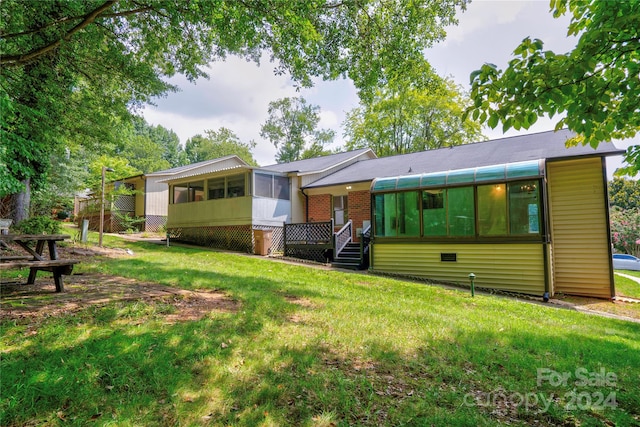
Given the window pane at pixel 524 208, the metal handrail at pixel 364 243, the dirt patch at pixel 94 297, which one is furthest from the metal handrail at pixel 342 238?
the dirt patch at pixel 94 297

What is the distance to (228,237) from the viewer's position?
1572cm

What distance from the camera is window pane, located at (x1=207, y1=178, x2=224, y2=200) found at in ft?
54.2

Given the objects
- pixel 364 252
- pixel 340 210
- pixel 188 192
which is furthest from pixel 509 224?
pixel 188 192

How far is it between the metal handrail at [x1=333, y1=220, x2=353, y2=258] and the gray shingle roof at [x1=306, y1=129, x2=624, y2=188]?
7.37ft

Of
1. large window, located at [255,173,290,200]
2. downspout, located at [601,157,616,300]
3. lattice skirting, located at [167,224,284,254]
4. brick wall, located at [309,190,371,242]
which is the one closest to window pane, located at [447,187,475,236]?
downspout, located at [601,157,616,300]

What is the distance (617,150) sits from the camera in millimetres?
8938

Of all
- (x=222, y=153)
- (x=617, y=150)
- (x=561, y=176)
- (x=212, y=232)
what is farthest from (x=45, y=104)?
(x=222, y=153)

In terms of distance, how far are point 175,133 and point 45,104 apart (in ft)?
218

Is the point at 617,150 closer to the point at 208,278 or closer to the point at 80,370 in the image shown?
the point at 208,278

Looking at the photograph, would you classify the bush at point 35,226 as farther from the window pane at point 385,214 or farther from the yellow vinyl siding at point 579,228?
the yellow vinyl siding at point 579,228

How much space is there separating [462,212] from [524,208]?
1600 millimetres

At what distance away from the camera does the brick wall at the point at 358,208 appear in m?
14.6

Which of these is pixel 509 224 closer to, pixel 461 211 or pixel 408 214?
pixel 461 211

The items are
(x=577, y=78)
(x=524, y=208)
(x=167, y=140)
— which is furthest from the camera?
(x=167, y=140)
